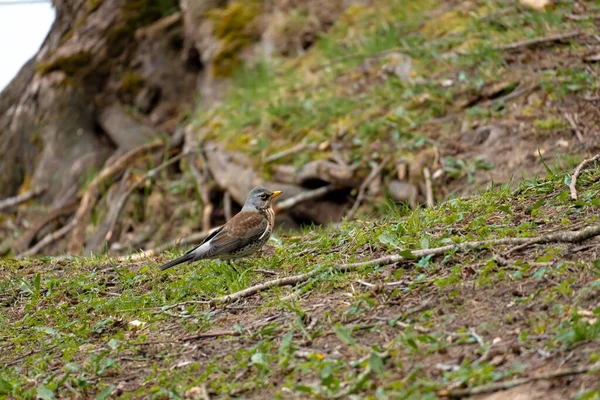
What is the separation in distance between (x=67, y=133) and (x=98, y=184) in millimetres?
1746

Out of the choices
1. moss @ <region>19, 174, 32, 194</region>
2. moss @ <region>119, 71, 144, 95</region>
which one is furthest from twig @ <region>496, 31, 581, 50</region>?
moss @ <region>19, 174, 32, 194</region>

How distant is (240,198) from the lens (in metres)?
10.8

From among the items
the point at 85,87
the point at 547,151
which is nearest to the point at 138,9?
the point at 85,87

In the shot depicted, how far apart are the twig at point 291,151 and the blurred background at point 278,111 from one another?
0.8 inches

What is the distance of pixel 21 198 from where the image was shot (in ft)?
46.4

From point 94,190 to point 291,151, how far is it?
4.00 metres

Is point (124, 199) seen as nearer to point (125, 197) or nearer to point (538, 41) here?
point (125, 197)

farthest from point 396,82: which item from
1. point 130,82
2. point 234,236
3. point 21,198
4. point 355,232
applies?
point 21,198

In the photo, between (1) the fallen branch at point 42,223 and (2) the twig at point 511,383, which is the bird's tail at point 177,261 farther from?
(1) the fallen branch at point 42,223

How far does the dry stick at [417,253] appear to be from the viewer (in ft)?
15.9

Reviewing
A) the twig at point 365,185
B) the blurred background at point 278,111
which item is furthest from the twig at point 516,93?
the twig at point 365,185

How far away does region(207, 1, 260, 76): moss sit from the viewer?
13406 mm

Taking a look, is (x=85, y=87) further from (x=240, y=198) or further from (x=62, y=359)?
(x=62, y=359)

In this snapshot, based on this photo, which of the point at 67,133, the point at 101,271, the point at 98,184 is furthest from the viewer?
the point at 67,133
